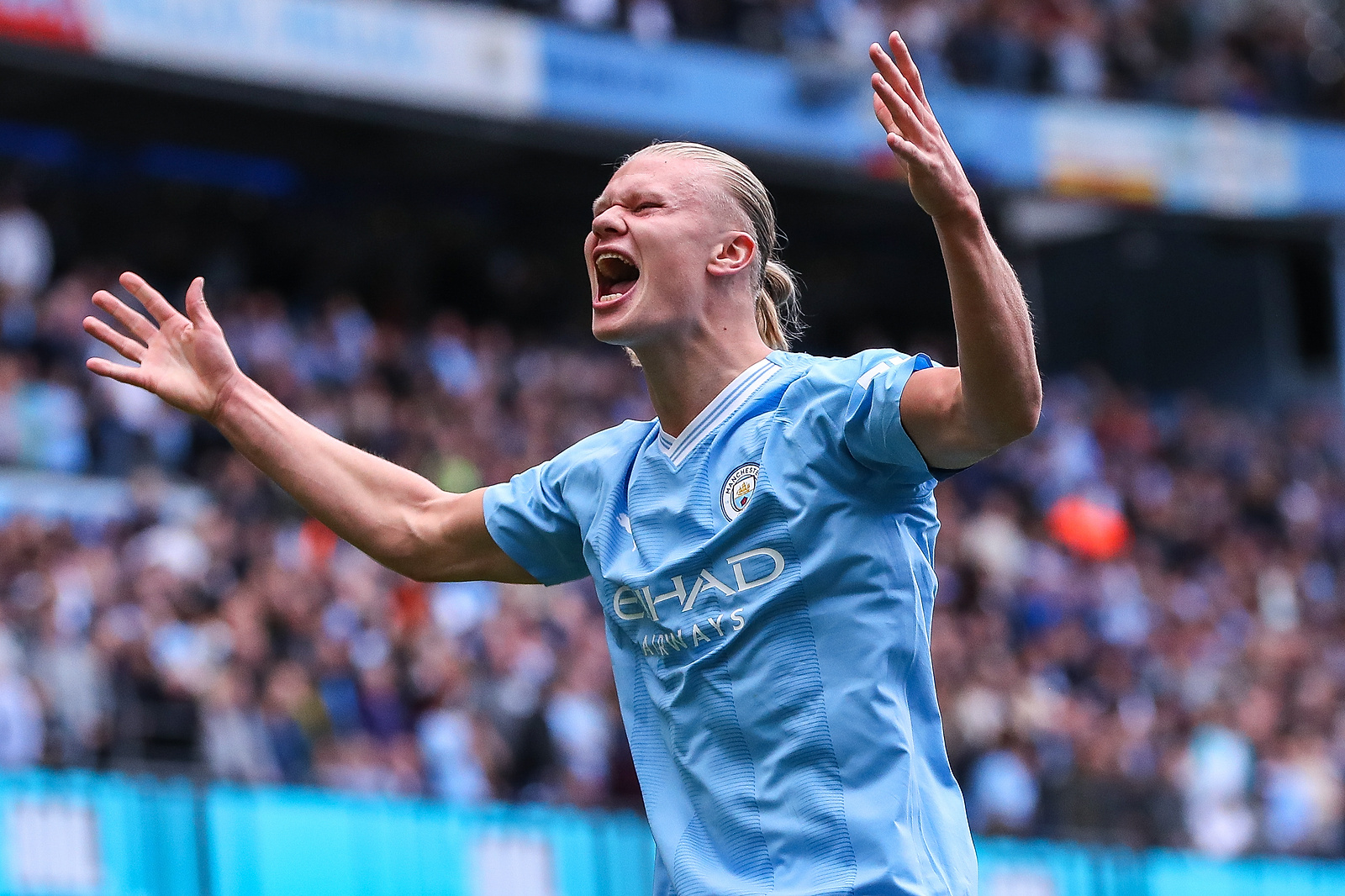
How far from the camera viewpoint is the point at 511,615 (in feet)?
39.3

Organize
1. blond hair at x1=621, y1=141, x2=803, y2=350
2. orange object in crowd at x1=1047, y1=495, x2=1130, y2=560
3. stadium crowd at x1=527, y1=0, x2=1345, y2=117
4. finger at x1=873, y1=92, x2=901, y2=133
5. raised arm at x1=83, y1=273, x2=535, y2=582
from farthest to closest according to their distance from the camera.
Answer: stadium crowd at x1=527, y1=0, x2=1345, y2=117
orange object in crowd at x1=1047, y1=495, x2=1130, y2=560
raised arm at x1=83, y1=273, x2=535, y2=582
blond hair at x1=621, y1=141, x2=803, y2=350
finger at x1=873, y1=92, x2=901, y2=133

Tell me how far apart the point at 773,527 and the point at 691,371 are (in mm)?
406

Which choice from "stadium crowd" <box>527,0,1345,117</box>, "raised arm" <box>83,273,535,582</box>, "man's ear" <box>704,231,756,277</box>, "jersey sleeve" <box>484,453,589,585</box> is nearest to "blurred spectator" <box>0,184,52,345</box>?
"stadium crowd" <box>527,0,1345,117</box>

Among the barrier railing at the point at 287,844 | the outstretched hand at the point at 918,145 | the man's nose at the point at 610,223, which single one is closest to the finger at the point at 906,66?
the outstretched hand at the point at 918,145

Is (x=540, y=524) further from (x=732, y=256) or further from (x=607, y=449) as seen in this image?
(x=732, y=256)

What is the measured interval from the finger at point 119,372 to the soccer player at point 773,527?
0.87 meters

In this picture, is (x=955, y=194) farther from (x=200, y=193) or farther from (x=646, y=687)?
Result: (x=200, y=193)

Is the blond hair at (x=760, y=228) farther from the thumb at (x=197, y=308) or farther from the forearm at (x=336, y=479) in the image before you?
the thumb at (x=197, y=308)

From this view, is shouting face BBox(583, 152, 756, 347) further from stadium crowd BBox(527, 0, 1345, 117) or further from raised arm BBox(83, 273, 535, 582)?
stadium crowd BBox(527, 0, 1345, 117)

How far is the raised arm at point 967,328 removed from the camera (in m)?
2.85

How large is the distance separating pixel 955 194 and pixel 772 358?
2.10 ft

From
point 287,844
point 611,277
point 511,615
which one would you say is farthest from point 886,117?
point 511,615

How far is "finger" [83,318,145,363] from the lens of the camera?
3.84m

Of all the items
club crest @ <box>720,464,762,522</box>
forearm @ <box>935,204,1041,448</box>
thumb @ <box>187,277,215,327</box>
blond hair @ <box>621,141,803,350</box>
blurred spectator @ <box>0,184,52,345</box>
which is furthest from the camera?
blurred spectator @ <box>0,184,52,345</box>
